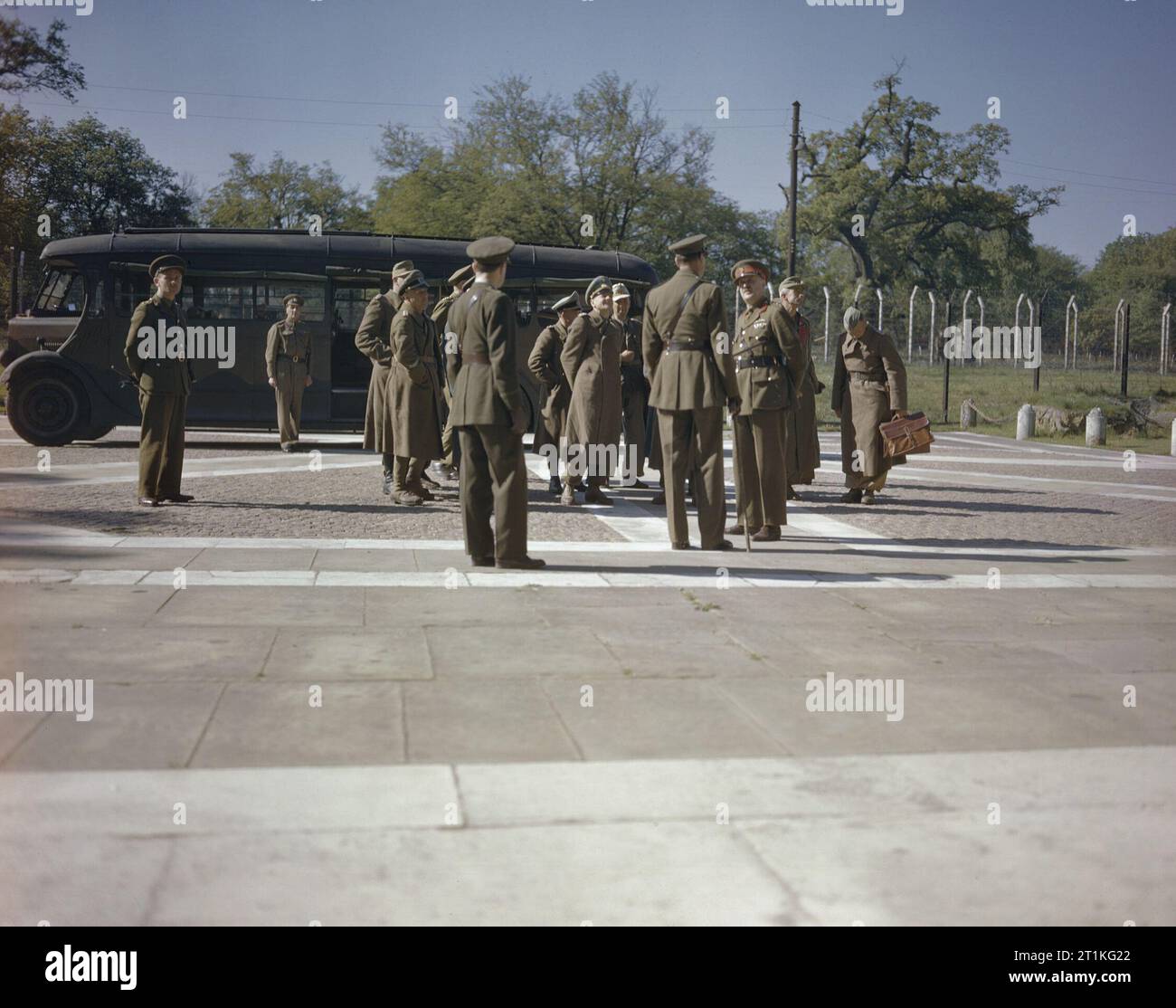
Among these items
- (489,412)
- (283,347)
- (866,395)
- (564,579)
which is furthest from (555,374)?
(283,347)

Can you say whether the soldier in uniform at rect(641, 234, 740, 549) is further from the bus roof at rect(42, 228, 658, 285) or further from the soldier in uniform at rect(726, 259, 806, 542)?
the bus roof at rect(42, 228, 658, 285)

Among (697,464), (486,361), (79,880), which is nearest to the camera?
(79,880)

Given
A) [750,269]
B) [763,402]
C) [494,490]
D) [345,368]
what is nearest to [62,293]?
[345,368]

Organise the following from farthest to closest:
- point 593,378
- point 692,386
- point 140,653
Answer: point 593,378 < point 692,386 < point 140,653

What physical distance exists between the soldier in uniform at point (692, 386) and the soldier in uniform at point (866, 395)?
9.92ft

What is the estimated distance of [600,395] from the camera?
12.8 meters

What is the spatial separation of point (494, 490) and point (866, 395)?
5.29 metres

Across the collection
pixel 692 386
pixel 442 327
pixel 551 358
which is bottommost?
pixel 692 386

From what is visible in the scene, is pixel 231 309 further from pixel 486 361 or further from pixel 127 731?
pixel 127 731

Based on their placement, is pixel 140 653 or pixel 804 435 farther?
pixel 804 435

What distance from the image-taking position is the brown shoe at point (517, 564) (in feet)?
28.5

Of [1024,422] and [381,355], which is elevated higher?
[381,355]

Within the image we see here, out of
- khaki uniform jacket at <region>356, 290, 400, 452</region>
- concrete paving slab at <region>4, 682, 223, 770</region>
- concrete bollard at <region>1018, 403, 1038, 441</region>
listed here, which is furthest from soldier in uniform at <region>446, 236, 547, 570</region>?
concrete bollard at <region>1018, 403, 1038, 441</region>
